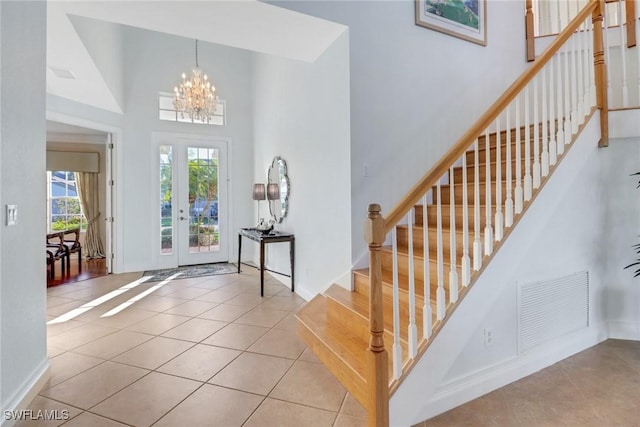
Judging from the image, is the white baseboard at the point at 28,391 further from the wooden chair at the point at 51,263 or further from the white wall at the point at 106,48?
the wooden chair at the point at 51,263

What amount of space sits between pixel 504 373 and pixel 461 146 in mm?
1538

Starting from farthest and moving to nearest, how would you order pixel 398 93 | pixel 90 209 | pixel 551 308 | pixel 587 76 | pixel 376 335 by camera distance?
pixel 90 209
pixel 398 93
pixel 587 76
pixel 551 308
pixel 376 335

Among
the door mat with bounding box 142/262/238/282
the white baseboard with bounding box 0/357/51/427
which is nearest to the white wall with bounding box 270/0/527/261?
the white baseboard with bounding box 0/357/51/427

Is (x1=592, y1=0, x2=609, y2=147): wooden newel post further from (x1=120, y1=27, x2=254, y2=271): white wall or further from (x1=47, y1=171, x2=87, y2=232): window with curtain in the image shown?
(x1=47, y1=171, x2=87, y2=232): window with curtain

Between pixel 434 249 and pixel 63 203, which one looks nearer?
pixel 434 249

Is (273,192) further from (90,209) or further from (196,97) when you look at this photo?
(90,209)

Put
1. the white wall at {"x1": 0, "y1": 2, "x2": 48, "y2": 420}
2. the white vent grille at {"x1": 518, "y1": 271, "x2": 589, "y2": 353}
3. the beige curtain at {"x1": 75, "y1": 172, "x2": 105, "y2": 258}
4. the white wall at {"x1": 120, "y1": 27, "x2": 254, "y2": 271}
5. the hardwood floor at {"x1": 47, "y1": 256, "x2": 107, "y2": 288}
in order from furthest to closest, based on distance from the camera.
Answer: the beige curtain at {"x1": 75, "y1": 172, "x2": 105, "y2": 258} → the white wall at {"x1": 120, "y1": 27, "x2": 254, "y2": 271} → the hardwood floor at {"x1": 47, "y1": 256, "x2": 107, "y2": 288} → the white vent grille at {"x1": 518, "y1": 271, "x2": 589, "y2": 353} → the white wall at {"x1": 0, "y1": 2, "x2": 48, "y2": 420}

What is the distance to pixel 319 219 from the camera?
11.6 feet

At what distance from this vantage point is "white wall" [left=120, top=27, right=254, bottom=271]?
5340mm

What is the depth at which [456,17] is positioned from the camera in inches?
132

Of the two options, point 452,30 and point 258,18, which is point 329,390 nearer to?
point 258,18

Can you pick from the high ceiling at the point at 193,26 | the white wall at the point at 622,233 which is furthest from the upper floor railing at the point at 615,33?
the high ceiling at the point at 193,26

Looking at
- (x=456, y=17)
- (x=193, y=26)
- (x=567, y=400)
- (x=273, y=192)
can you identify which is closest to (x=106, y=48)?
A: (x=193, y=26)

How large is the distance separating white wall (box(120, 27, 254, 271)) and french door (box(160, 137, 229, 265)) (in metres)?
0.16
